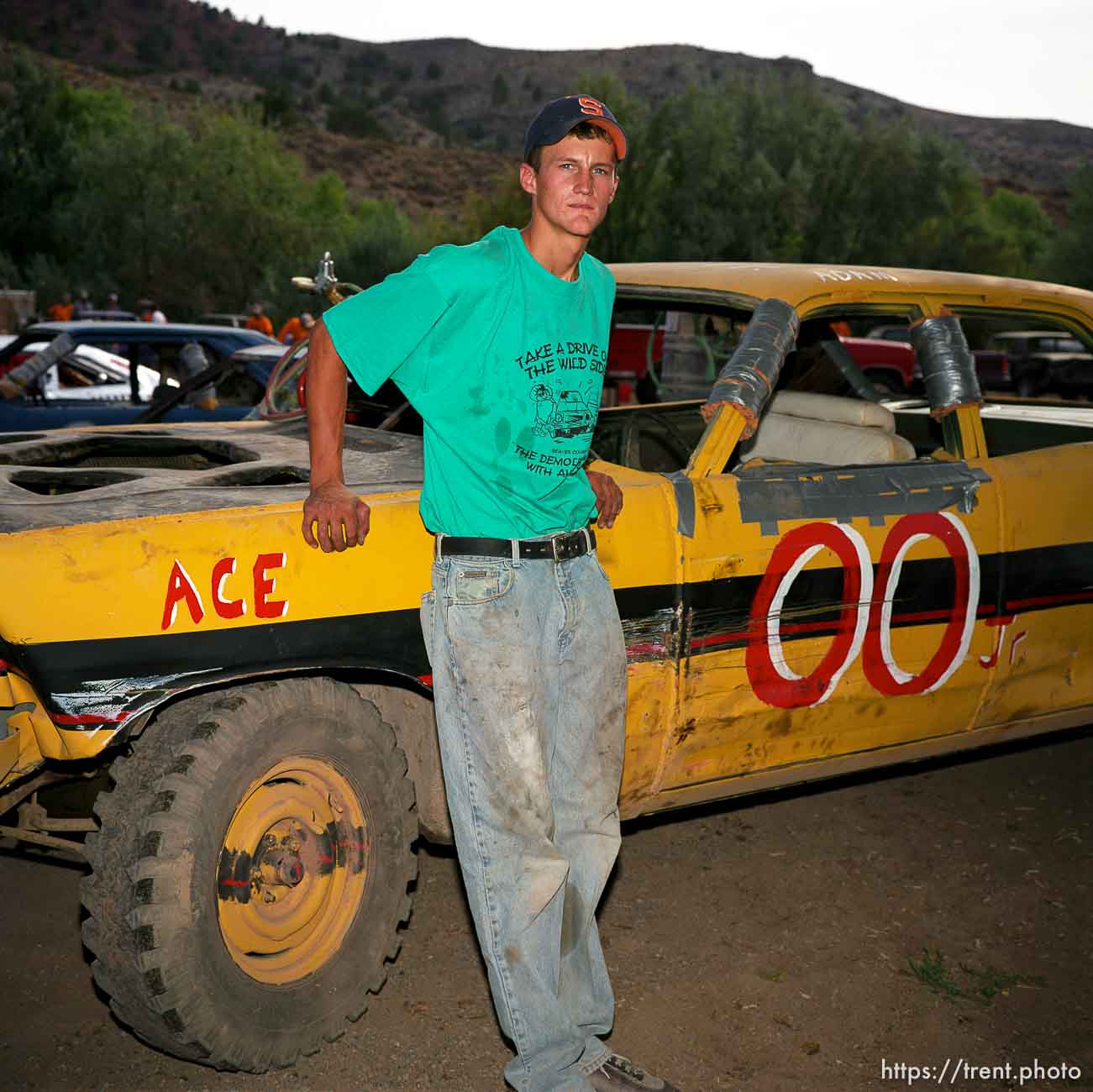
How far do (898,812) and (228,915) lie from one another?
8.46 ft

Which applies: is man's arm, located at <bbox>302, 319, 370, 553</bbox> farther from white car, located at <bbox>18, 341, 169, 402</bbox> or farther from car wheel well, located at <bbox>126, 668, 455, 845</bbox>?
white car, located at <bbox>18, 341, 169, 402</bbox>

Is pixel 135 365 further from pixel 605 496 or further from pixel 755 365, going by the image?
pixel 605 496

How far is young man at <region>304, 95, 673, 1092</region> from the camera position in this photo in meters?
2.52

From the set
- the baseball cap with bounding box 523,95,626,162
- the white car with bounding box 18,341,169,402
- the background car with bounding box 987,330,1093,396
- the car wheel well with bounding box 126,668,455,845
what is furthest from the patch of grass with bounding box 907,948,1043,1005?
the background car with bounding box 987,330,1093,396

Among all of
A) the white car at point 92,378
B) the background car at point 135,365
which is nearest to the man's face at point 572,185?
the background car at point 135,365

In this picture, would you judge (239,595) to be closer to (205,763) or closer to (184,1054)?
(205,763)

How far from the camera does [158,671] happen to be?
2.60 m

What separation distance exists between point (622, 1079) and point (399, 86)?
135m

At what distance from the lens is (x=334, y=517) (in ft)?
8.78

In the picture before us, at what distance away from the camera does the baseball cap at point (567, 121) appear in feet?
8.33

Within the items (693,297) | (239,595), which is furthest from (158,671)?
(693,297)

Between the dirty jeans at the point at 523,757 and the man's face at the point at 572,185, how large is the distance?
690mm

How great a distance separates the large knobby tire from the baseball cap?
4.18ft

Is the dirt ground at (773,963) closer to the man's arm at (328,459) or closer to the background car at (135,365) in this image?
the man's arm at (328,459)
